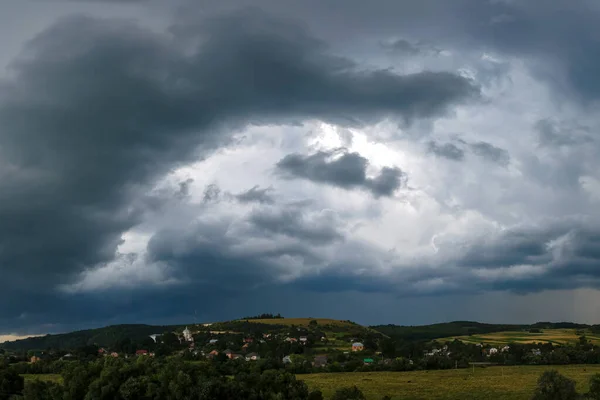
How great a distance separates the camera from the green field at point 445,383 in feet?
422

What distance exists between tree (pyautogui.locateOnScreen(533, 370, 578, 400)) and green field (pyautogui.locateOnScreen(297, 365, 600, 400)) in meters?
21.7

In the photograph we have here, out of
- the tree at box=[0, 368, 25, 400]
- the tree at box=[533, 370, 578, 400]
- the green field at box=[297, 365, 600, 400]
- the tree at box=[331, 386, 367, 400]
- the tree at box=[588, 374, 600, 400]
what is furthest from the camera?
the green field at box=[297, 365, 600, 400]

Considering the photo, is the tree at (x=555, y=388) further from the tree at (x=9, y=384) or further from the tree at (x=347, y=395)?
the tree at (x=9, y=384)

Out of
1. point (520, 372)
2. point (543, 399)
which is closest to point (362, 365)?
point (520, 372)

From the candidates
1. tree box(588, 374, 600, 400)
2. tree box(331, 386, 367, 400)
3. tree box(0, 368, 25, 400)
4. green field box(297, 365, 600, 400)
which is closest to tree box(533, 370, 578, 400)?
tree box(588, 374, 600, 400)

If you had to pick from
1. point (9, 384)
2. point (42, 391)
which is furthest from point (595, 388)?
point (9, 384)

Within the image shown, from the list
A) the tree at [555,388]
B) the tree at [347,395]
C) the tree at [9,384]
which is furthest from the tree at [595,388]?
the tree at [9,384]

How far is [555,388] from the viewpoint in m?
94.9

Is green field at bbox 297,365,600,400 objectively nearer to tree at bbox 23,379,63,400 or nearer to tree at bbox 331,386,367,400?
tree at bbox 331,386,367,400

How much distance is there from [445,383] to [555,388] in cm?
5688

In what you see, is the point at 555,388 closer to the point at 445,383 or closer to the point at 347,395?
the point at 347,395

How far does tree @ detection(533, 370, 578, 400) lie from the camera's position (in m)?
93.4

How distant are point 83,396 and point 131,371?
8.64 metres

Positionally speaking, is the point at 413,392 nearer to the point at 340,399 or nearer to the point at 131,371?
the point at 340,399
